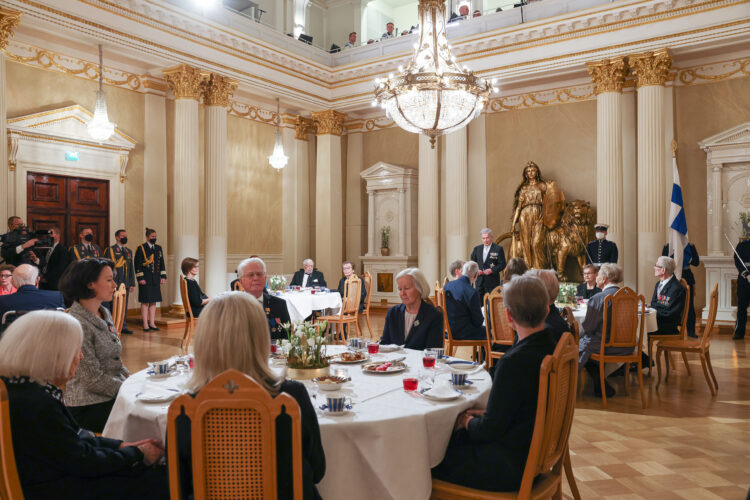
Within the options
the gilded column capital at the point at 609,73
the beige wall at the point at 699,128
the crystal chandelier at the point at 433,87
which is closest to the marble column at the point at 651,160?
the gilded column capital at the point at 609,73

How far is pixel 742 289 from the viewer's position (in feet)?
28.0

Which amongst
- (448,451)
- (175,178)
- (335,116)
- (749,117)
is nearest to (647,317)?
(448,451)

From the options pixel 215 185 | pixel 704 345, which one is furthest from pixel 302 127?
pixel 704 345

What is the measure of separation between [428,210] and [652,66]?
4.96 meters

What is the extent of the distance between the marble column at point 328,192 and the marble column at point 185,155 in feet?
11.9

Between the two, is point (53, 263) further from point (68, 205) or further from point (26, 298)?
point (26, 298)

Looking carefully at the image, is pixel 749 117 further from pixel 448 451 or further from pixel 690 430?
pixel 448 451

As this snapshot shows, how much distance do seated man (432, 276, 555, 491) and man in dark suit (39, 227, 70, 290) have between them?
7.28m

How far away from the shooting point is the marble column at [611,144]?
9906 mm

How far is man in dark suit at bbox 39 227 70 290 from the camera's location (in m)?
7.86

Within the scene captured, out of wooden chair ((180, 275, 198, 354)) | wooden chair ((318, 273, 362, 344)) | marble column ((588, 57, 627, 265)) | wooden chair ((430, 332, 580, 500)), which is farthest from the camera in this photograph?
marble column ((588, 57, 627, 265))

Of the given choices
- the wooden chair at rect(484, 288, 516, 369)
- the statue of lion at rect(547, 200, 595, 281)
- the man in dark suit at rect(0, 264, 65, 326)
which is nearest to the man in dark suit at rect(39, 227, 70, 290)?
the man in dark suit at rect(0, 264, 65, 326)

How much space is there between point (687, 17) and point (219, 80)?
Result: 822cm

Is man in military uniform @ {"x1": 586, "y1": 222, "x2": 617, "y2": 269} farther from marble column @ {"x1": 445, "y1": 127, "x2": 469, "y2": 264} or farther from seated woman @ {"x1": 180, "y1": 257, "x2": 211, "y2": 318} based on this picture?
seated woman @ {"x1": 180, "y1": 257, "x2": 211, "y2": 318}
